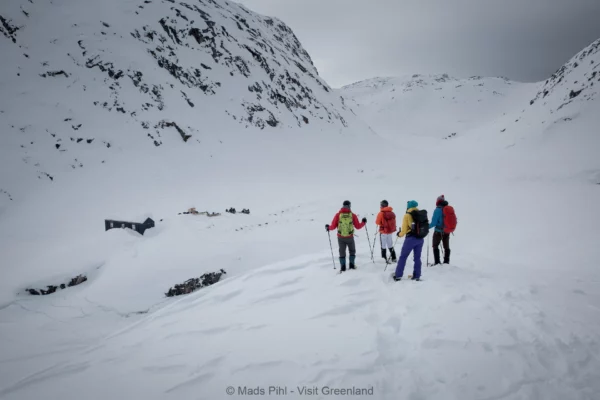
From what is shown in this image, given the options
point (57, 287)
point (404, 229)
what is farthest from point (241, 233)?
point (404, 229)

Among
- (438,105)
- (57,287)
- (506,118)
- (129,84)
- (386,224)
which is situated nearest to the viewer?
(386,224)

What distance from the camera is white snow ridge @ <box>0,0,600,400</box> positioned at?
12.5 feet

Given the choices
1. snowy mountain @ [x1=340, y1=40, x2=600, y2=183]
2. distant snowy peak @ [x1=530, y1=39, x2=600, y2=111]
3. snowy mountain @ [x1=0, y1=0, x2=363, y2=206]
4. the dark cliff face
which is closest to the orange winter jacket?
snowy mountain @ [x1=340, y1=40, x2=600, y2=183]

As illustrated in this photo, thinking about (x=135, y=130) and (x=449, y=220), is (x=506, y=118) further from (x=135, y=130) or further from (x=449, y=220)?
(x=135, y=130)

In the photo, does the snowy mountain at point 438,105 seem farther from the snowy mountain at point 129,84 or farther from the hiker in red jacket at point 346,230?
the hiker in red jacket at point 346,230

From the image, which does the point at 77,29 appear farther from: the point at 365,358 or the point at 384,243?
the point at 365,358

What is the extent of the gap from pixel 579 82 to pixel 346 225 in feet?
180

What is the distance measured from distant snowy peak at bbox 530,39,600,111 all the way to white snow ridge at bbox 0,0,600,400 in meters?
0.51

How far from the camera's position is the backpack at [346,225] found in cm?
708

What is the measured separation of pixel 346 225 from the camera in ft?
23.3

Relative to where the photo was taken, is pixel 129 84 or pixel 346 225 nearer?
pixel 346 225

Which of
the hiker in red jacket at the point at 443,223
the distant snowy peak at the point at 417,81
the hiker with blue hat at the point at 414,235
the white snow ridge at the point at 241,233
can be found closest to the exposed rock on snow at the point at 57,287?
the white snow ridge at the point at 241,233

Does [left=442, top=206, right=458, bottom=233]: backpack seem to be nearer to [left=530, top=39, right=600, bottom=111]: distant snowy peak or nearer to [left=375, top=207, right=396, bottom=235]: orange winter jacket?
[left=375, top=207, right=396, bottom=235]: orange winter jacket

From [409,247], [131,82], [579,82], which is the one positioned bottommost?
[409,247]
